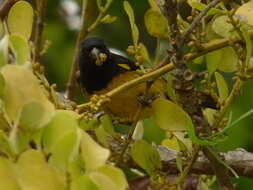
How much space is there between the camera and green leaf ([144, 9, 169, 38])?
4.29ft

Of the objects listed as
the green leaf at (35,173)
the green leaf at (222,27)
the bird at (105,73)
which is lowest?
the bird at (105,73)

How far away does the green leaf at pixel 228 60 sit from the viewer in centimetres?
128

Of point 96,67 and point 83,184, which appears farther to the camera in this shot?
point 96,67

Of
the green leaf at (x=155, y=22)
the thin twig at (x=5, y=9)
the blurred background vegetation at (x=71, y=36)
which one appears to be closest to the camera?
the green leaf at (x=155, y=22)

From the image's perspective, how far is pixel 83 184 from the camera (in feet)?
2.61

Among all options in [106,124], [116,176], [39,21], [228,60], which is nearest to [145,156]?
[106,124]

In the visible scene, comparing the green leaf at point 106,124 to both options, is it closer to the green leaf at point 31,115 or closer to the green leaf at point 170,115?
the green leaf at point 170,115

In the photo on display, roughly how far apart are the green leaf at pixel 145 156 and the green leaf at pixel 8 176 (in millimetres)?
447

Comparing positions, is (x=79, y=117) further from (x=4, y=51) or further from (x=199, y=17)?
(x=199, y=17)

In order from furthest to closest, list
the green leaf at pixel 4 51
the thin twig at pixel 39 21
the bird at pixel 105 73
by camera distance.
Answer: the bird at pixel 105 73
the thin twig at pixel 39 21
the green leaf at pixel 4 51

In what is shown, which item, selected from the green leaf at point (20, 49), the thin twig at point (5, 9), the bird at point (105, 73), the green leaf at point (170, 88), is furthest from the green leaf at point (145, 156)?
the bird at point (105, 73)

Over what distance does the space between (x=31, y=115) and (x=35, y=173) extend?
67 mm

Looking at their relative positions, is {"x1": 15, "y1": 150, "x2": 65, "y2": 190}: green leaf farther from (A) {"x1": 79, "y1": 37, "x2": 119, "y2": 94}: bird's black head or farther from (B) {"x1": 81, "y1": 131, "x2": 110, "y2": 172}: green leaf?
(A) {"x1": 79, "y1": 37, "x2": 119, "y2": 94}: bird's black head

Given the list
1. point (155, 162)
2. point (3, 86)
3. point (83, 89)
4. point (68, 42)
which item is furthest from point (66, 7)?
point (3, 86)
